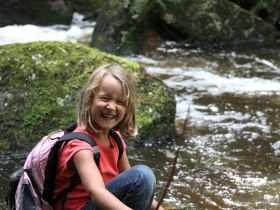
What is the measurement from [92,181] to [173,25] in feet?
27.8

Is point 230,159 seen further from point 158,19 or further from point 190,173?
point 158,19

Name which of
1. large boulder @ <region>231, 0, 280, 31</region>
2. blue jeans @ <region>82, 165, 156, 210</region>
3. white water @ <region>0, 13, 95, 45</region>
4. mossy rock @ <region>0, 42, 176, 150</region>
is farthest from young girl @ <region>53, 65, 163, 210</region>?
large boulder @ <region>231, 0, 280, 31</region>

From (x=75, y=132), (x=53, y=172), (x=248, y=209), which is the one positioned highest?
(x=75, y=132)

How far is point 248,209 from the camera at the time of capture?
4.05 meters

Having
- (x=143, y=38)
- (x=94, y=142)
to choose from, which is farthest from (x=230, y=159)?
(x=143, y=38)

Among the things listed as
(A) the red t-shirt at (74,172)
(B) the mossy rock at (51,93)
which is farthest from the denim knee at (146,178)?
(B) the mossy rock at (51,93)

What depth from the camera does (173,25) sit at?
34.9 feet

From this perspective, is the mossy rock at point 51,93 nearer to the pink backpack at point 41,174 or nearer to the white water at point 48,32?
the pink backpack at point 41,174

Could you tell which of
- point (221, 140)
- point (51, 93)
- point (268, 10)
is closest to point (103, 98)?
point (51, 93)

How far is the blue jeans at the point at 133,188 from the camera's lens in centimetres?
271

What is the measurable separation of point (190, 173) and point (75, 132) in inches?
93.8

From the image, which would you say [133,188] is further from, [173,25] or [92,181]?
[173,25]

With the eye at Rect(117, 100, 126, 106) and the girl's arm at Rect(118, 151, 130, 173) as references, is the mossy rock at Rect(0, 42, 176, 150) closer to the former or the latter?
the girl's arm at Rect(118, 151, 130, 173)

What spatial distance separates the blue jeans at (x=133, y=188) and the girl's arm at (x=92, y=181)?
201mm
